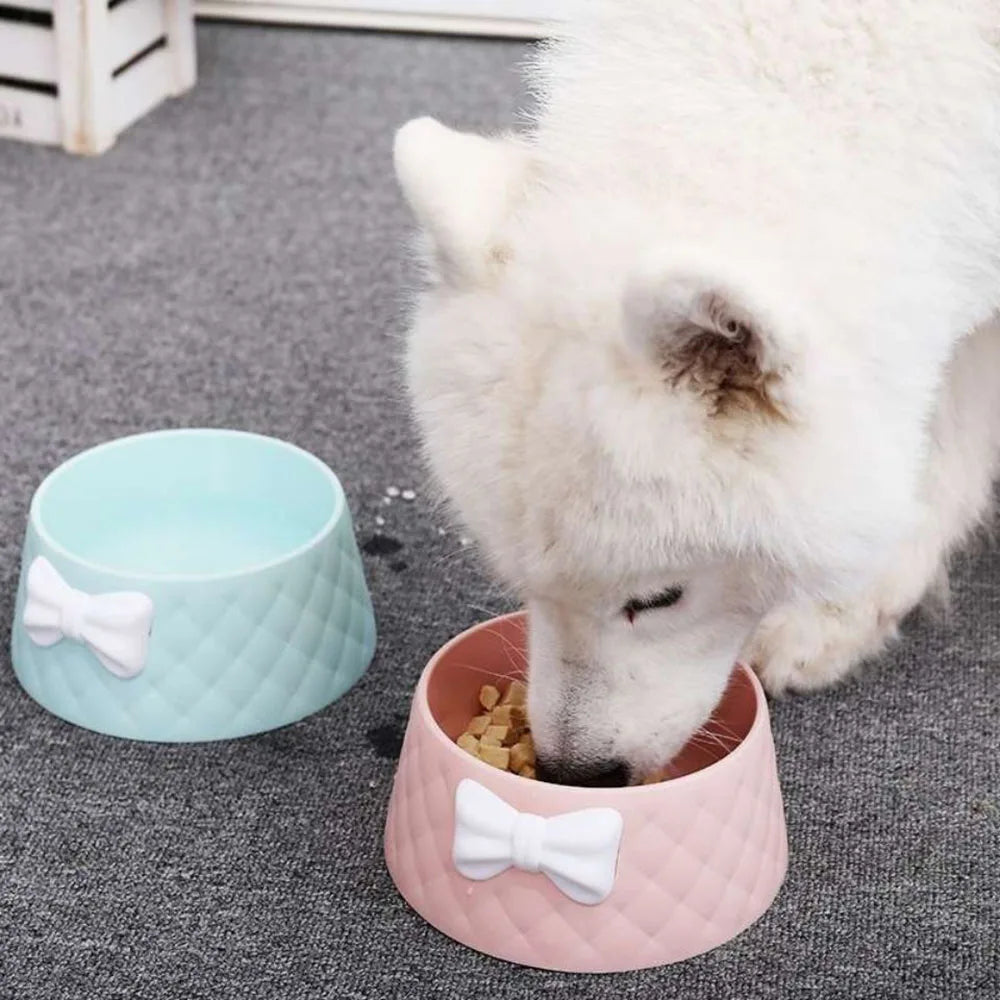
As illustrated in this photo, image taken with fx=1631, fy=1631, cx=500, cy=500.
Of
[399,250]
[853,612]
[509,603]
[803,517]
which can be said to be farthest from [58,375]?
[803,517]

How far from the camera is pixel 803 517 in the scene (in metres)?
1.42

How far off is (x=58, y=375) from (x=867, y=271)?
5.36 feet

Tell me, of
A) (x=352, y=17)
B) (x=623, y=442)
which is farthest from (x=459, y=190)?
(x=352, y=17)

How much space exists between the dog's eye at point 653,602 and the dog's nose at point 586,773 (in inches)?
6.2

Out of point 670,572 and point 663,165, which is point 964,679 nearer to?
point 670,572

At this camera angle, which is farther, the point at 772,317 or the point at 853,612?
the point at 853,612

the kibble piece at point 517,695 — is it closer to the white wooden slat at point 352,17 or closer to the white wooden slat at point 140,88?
the white wooden slat at point 140,88

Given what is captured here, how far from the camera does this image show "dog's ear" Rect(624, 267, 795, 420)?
3.94 ft

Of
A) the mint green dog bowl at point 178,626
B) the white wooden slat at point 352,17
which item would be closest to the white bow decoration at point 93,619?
Answer: the mint green dog bowl at point 178,626

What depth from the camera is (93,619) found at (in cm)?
178

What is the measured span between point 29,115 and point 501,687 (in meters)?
2.32

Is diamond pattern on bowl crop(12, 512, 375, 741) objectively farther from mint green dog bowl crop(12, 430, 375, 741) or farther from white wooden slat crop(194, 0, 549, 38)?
white wooden slat crop(194, 0, 549, 38)

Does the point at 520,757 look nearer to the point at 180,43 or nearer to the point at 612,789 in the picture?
the point at 612,789

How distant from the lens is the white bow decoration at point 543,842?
146 cm
